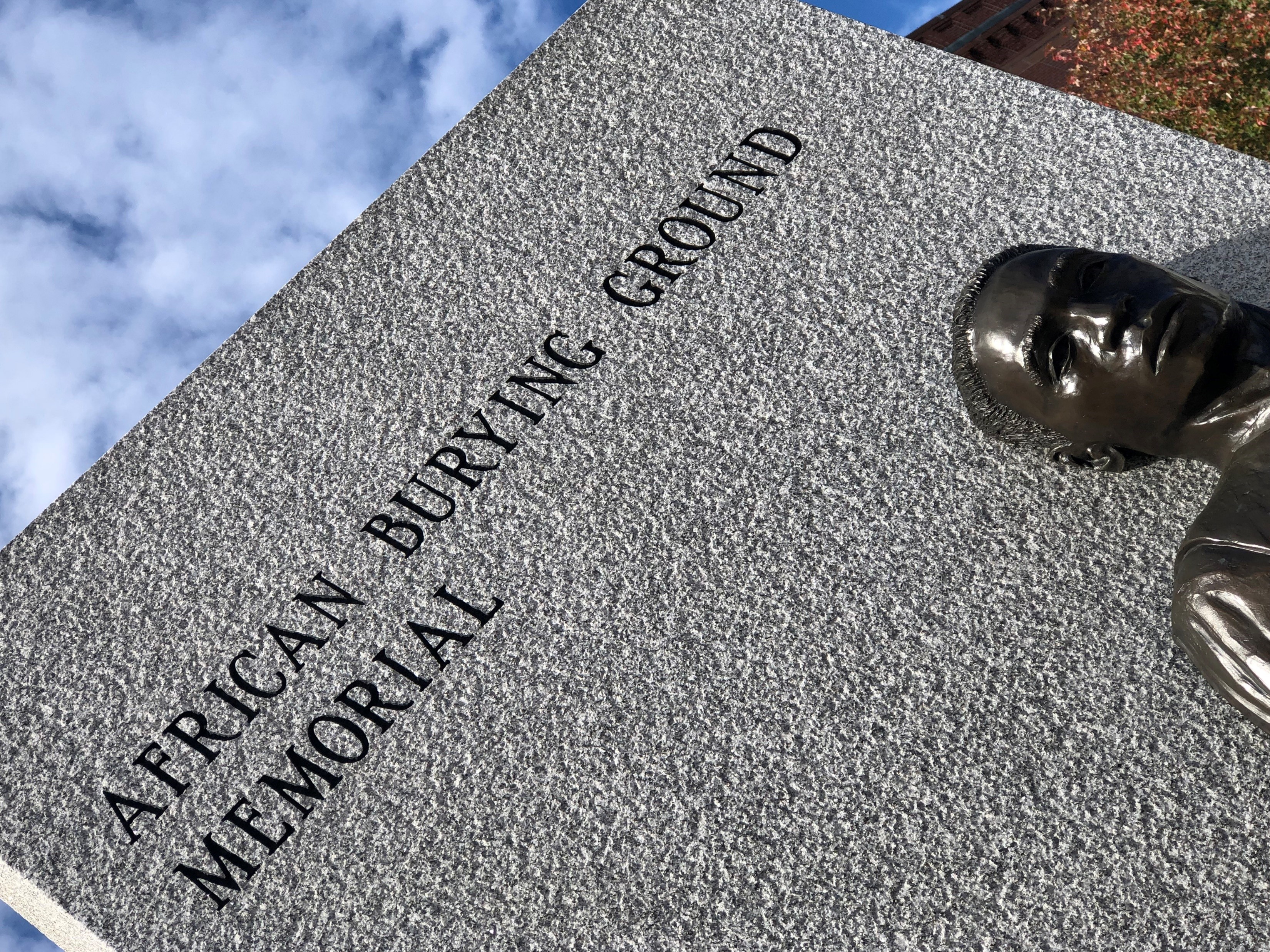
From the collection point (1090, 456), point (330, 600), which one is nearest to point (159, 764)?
point (330, 600)

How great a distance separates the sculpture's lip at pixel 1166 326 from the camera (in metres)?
2.33

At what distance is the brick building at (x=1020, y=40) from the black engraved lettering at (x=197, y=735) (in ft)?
35.5

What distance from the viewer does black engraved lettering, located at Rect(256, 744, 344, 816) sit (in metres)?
2.71

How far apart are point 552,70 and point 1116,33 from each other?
500cm

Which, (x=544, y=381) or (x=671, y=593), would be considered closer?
(x=671, y=593)

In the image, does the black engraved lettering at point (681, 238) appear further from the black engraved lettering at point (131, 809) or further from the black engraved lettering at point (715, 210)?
the black engraved lettering at point (131, 809)

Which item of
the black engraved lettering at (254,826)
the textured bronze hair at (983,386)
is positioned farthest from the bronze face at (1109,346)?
the black engraved lettering at (254,826)

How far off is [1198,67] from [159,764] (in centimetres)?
678

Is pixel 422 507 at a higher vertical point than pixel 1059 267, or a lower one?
lower

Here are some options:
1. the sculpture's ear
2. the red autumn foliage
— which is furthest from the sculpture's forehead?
the red autumn foliage

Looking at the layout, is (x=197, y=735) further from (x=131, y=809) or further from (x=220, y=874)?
(x=220, y=874)

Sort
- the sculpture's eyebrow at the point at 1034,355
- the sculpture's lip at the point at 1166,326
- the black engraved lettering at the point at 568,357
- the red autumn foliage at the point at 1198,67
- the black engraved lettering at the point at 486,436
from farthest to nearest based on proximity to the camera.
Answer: the red autumn foliage at the point at 1198,67
the black engraved lettering at the point at 568,357
the black engraved lettering at the point at 486,436
the sculpture's eyebrow at the point at 1034,355
the sculpture's lip at the point at 1166,326

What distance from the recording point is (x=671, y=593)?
2.88 meters

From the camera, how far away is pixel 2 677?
3000 millimetres
